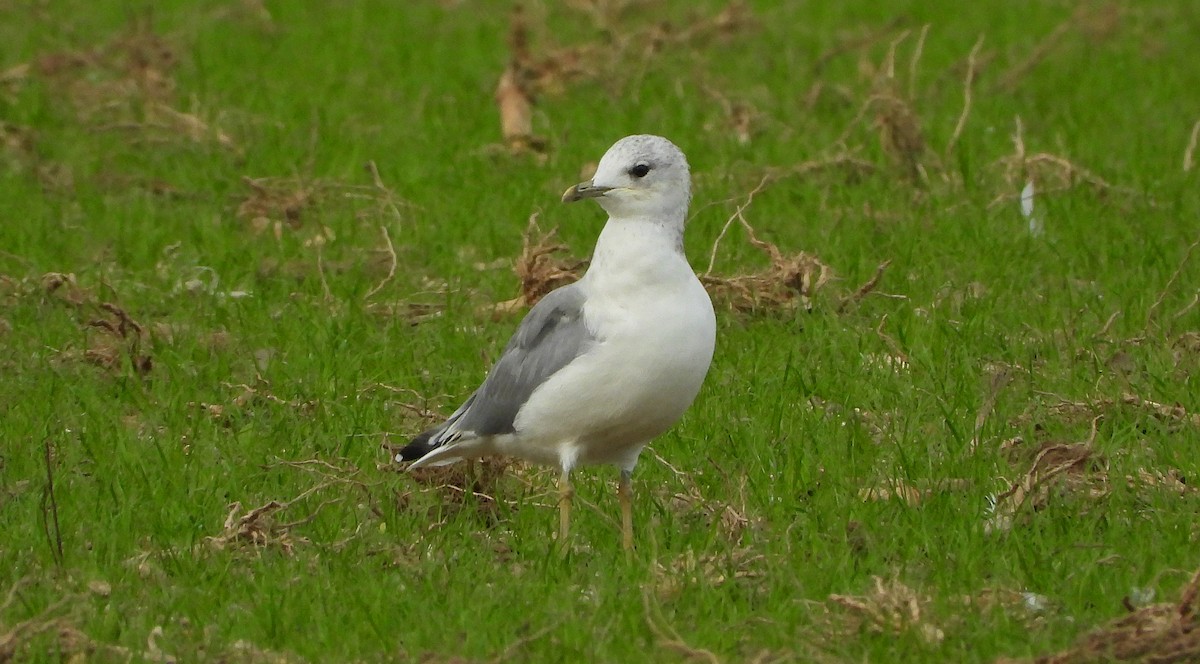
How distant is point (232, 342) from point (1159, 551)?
12.8ft

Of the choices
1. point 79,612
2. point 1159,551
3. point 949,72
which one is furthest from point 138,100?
point 1159,551

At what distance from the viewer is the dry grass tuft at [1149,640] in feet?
15.9

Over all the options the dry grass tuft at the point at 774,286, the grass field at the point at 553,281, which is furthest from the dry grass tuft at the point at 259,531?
the dry grass tuft at the point at 774,286

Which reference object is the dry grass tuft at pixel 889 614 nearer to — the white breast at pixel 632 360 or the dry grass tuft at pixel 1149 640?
the dry grass tuft at pixel 1149 640

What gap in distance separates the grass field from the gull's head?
3.05 feet

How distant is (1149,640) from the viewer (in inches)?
193

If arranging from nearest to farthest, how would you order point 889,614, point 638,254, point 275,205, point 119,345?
point 889,614
point 638,254
point 119,345
point 275,205

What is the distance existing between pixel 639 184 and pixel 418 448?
1109 mm

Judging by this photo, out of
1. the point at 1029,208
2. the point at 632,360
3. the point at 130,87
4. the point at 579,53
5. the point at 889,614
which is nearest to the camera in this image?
the point at 889,614

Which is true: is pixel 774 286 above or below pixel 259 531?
below

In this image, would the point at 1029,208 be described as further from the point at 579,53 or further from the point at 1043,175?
the point at 579,53

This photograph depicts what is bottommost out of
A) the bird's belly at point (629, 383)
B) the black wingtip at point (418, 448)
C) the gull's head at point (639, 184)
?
the black wingtip at point (418, 448)

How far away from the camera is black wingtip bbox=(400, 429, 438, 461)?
629 centimetres

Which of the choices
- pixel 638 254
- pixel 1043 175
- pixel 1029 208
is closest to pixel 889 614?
pixel 638 254
